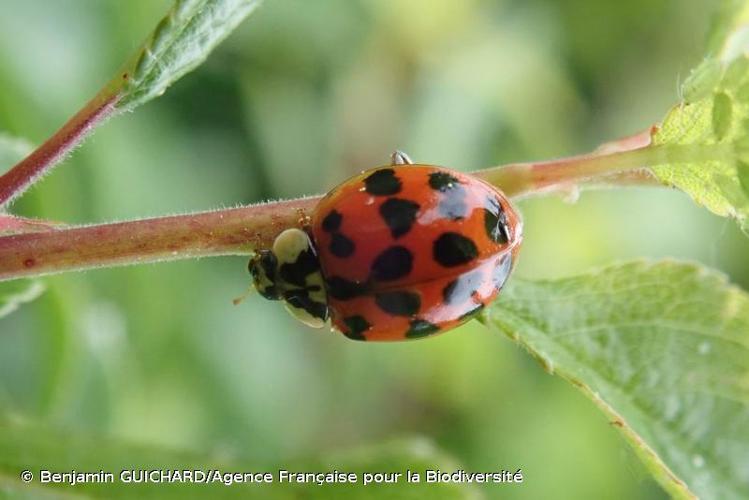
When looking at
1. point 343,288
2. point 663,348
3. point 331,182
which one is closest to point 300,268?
point 343,288

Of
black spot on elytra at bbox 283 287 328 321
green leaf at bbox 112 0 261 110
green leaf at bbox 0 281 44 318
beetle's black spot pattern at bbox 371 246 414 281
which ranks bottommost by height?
black spot on elytra at bbox 283 287 328 321

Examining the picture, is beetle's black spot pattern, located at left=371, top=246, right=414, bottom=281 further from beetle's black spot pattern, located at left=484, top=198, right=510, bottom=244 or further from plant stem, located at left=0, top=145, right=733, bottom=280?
plant stem, located at left=0, top=145, right=733, bottom=280

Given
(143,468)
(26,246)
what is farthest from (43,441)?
(26,246)

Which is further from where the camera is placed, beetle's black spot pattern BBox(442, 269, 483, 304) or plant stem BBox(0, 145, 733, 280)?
beetle's black spot pattern BBox(442, 269, 483, 304)

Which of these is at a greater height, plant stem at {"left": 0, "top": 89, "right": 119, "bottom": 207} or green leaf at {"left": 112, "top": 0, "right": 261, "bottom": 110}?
green leaf at {"left": 112, "top": 0, "right": 261, "bottom": 110}

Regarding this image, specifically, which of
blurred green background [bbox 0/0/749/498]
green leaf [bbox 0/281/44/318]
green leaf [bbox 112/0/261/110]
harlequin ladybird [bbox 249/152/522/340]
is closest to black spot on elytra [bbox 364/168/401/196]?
harlequin ladybird [bbox 249/152/522/340]

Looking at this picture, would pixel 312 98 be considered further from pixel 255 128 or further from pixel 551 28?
A: pixel 551 28

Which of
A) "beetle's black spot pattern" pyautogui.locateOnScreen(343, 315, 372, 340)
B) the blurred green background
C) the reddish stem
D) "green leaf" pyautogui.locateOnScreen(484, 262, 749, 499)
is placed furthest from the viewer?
the blurred green background

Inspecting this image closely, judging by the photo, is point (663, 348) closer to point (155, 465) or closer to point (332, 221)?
point (332, 221)
